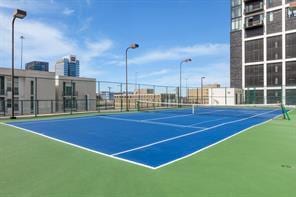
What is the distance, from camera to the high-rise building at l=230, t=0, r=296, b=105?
49.7m

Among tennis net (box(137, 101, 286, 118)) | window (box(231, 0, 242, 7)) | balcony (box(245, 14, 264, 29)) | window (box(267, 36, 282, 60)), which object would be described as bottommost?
tennis net (box(137, 101, 286, 118))

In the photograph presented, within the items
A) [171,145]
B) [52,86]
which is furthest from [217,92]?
[171,145]

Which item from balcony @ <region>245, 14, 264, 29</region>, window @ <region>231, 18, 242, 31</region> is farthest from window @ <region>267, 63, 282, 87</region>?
window @ <region>231, 18, 242, 31</region>

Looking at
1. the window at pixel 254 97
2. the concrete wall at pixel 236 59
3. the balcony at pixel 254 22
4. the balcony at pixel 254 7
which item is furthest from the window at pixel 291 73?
the balcony at pixel 254 7

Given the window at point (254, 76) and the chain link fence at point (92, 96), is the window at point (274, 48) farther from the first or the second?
the chain link fence at point (92, 96)

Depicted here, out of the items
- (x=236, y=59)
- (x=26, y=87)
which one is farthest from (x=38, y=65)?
(x=236, y=59)

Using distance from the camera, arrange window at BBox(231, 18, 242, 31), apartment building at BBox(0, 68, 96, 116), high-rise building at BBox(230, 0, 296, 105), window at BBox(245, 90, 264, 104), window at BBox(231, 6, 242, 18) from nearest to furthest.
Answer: apartment building at BBox(0, 68, 96, 116) → window at BBox(245, 90, 264, 104) → high-rise building at BBox(230, 0, 296, 105) → window at BBox(231, 18, 242, 31) → window at BBox(231, 6, 242, 18)

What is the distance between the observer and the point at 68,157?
632 centimetres

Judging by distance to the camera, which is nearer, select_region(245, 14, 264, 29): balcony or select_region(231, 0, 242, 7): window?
select_region(245, 14, 264, 29): balcony

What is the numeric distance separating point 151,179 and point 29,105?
100ft

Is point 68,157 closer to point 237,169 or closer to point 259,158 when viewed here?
point 237,169

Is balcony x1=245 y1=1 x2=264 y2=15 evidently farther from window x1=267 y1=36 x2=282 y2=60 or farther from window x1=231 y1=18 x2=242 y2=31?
window x1=267 y1=36 x2=282 y2=60

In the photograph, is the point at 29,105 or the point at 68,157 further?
the point at 29,105

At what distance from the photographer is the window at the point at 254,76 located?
178 ft
